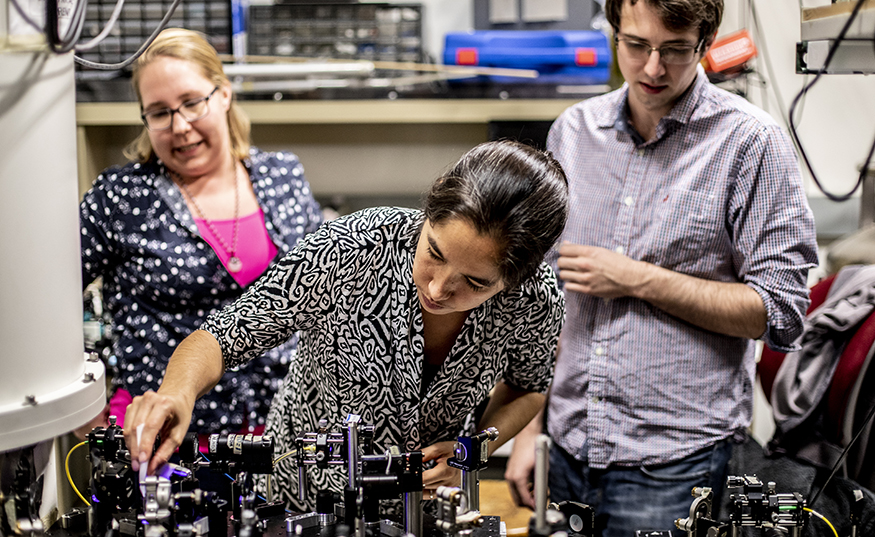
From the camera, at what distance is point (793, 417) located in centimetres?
181

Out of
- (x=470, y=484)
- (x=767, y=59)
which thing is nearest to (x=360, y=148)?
(x=767, y=59)

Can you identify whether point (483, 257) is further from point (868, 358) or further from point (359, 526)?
point (868, 358)

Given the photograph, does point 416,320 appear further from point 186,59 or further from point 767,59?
point 767,59

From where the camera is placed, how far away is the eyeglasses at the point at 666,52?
56.7 inches

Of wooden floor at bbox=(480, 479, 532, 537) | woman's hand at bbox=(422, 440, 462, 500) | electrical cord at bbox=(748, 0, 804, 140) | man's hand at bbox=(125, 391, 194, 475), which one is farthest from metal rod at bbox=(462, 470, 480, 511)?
electrical cord at bbox=(748, 0, 804, 140)

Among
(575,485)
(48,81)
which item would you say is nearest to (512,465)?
(575,485)

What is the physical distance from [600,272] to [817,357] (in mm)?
689

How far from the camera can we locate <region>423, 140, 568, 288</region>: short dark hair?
1.08 m

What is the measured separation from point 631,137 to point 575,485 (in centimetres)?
71

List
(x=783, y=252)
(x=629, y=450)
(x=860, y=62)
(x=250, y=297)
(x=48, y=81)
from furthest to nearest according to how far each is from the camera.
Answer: (x=629, y=450) < (x=783, y=252) < (x=250, y=297) < (x=860, y=62) < (x=48, y=81)

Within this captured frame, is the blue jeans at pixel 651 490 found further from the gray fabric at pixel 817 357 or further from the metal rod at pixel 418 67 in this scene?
the metal rod at pixel 418 67

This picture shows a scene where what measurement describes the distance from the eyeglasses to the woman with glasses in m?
0.85

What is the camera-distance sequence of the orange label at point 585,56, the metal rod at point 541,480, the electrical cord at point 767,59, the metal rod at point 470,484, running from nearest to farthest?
the metal rod at point 541,480 < the metal rod at point 470,484 < the orange label at point 585,56 < the electrical cord at point 767,59

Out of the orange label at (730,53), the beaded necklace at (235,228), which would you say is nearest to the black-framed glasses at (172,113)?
the beaded necklace at (235,228)
